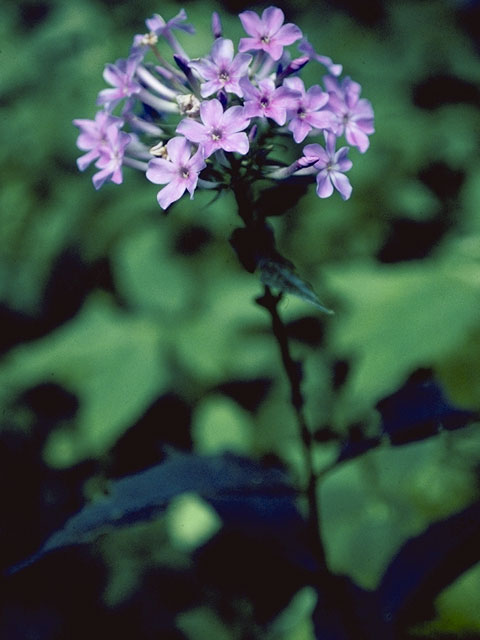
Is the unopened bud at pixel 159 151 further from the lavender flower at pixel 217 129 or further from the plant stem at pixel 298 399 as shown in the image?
the plant stem at pixel 298 399

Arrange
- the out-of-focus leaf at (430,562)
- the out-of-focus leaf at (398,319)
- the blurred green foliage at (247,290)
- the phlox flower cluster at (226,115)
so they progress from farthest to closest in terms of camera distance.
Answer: the blurred green foliage at (247,290) → the out-of-focus leaf at (398,319) → the out-of-focus leaf at (430,562) → the phlox flower cluster at (226,115)

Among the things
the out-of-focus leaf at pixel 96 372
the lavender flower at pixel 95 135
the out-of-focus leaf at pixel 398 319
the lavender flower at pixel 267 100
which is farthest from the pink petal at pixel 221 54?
the out-of-focus leaf at pixel 96 372

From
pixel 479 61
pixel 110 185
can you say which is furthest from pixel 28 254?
pixel 479 61

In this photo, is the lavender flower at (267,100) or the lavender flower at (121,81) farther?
the lavender flower at (121,81)

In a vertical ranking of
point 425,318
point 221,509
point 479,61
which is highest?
point 221,509

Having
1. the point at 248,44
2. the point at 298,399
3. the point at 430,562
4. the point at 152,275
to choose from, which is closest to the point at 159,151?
the point at 248,44

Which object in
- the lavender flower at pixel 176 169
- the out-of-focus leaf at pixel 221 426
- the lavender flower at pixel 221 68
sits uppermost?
the lavender flower at pixel 221 68

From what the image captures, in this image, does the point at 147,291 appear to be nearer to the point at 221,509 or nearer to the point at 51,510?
the point at 51,510

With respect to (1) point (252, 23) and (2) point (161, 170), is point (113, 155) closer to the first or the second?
(2) point (161, 170)
